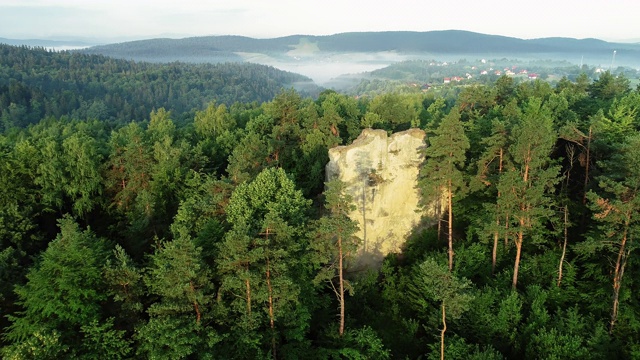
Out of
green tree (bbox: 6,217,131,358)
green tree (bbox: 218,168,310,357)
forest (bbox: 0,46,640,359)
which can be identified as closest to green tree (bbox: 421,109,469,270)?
forest (bbox: 0,46,640,359)

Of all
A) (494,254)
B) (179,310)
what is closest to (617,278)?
(494,254)

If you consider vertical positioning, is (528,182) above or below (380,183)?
above

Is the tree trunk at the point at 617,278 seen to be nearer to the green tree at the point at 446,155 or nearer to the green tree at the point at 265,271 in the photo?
the green tree at the point at 446,155

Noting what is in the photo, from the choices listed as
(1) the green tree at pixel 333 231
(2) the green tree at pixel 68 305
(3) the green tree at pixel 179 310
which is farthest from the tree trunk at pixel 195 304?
(1) the green tree at pixel 333 231

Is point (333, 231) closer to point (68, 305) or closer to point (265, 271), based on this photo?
point (265, 271)

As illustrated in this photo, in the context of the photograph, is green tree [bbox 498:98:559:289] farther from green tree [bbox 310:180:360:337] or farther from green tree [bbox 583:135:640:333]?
green tree [bbox 310:180:360:337]

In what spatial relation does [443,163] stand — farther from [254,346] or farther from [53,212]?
[53,212]
